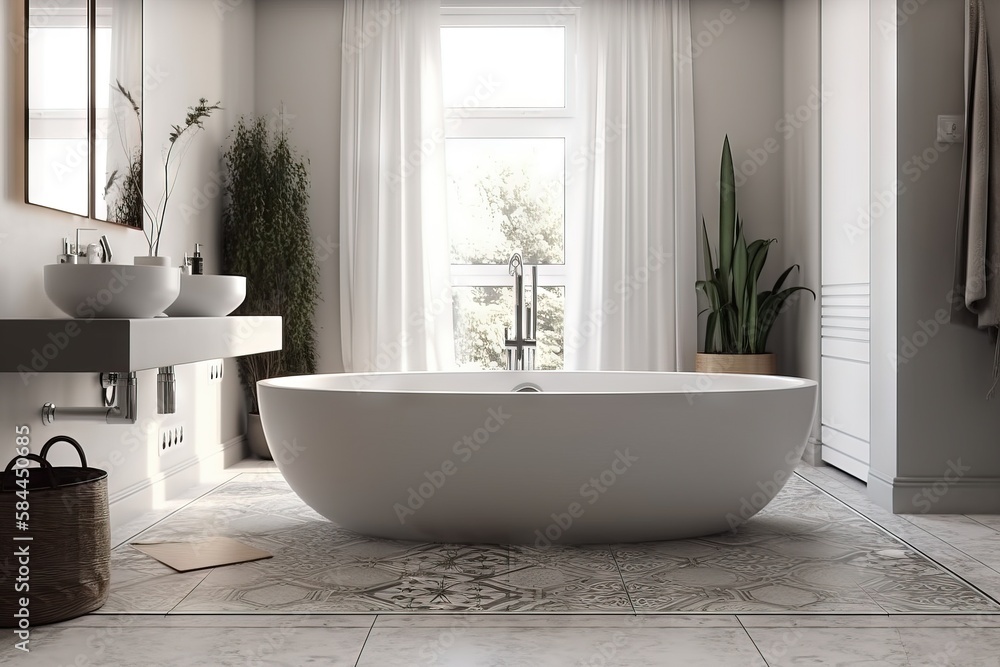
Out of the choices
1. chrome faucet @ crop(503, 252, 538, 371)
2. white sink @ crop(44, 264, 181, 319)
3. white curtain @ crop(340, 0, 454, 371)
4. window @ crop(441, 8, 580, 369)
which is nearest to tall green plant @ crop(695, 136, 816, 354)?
window @ crop(441, 8, 580, 369)

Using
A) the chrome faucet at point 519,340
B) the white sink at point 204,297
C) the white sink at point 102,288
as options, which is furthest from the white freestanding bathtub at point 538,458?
the chrome faucet at point 519,340

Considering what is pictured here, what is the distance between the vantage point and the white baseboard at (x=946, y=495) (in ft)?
10.2

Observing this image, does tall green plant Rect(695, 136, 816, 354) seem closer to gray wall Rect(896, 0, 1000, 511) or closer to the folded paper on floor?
gray wall Rect(896, 0, 1000, 511)

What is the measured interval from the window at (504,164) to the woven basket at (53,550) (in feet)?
8.86

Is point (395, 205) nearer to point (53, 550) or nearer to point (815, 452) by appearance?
point (815, 452)

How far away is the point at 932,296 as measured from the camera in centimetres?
311

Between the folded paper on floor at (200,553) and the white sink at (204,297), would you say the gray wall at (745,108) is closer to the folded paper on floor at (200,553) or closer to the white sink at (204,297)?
the white sink at (204,297)

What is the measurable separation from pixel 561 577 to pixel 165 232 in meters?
2.14

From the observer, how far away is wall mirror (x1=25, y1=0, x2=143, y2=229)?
2455mm

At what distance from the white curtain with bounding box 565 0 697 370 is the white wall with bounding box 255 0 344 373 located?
50.3 inches

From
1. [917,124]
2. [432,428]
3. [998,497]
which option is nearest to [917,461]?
[998,497]

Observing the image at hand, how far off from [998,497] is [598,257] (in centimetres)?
211

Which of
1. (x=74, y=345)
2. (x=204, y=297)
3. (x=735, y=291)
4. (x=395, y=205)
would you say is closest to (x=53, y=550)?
(x=74, y=345)

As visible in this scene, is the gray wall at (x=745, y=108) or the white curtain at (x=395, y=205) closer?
the white curtain at (x=395, y=205)
